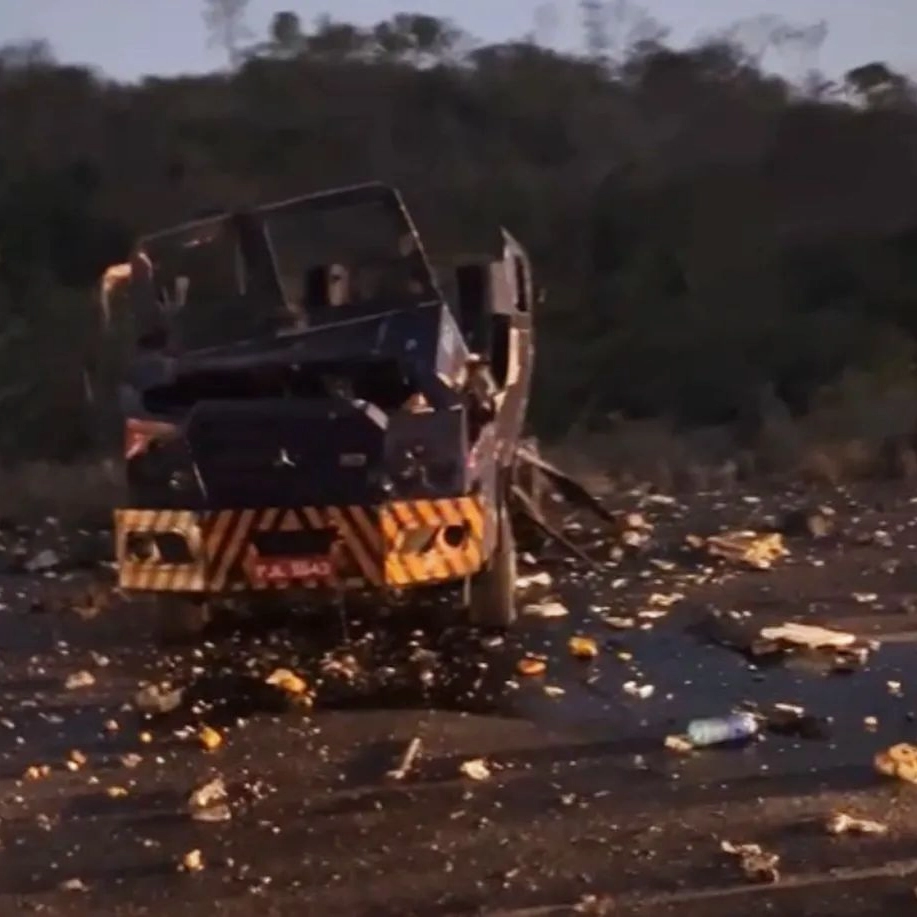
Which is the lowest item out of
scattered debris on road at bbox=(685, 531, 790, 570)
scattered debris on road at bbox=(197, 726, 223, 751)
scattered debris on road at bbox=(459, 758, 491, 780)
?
scattered debris on road at bbox=(685, 531, 790, 570)

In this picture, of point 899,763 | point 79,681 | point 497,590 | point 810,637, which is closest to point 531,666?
point 497,590

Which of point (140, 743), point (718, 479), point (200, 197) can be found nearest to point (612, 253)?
point (200, 197)

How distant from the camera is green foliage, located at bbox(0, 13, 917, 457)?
32.8 metres

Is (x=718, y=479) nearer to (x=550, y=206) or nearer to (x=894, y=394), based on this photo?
(x=894, y=394)

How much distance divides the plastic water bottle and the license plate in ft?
7.37

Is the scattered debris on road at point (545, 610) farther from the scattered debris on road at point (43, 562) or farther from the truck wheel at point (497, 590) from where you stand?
the scattered debris on road at point (43, 562)

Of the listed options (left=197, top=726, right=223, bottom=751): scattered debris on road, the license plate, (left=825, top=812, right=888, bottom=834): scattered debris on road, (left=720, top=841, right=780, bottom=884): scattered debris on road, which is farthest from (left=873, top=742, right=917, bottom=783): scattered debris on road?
the license plate

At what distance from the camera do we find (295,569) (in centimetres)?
970

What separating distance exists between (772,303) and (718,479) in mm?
19131

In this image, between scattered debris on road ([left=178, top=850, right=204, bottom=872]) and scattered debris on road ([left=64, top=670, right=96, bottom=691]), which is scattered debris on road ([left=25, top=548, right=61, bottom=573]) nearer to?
scattered debris on road ([left=64, top=670, right=96, bottom=691])

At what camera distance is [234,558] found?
9750 mm

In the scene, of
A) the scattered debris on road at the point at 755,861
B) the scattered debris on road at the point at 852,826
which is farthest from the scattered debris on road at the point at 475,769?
the scattered debris on road at the point at 852,826

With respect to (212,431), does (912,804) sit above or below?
below

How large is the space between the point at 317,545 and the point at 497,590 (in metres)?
1.24
